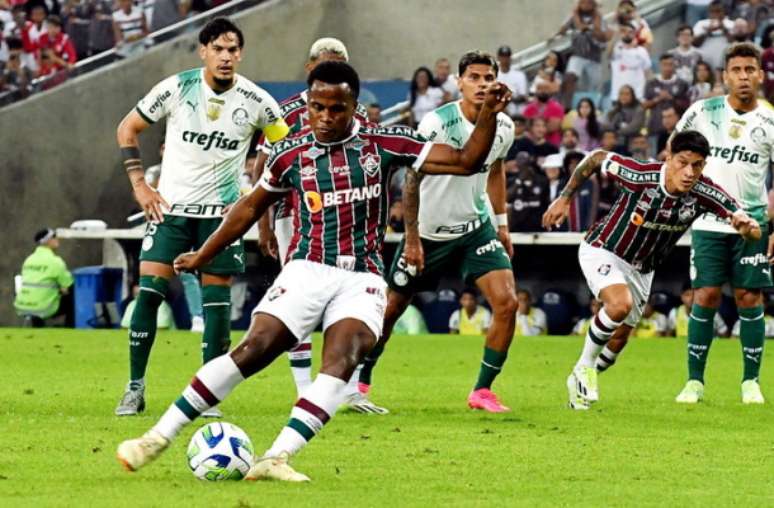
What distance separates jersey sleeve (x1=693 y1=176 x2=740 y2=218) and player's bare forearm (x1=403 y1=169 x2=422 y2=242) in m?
2.20

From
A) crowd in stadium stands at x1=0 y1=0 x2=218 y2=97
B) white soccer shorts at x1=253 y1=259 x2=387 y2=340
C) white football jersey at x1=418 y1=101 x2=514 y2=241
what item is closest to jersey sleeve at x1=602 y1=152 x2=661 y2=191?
white football jersey at x1=418 y1=101 x2=514 y2=241

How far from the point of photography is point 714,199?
12258mm

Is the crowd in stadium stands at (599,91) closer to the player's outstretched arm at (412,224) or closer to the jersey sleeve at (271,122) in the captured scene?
the jersey sleeve at (271,122)

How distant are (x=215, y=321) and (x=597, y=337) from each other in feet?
9.62

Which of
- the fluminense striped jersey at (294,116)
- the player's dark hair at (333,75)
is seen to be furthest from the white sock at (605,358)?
the player's dark hair at (333,75)

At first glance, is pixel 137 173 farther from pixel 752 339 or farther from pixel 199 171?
pixel 752 339

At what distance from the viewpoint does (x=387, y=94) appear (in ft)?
92.8

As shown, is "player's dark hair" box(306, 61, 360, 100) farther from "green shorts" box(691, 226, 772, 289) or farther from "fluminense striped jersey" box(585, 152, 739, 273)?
"green shorts" box(691, 226, 772, 289)

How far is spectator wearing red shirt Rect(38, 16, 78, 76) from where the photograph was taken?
28.6m

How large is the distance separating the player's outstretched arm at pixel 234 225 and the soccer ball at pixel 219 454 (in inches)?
Answer: 36.5

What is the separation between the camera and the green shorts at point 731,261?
13406 millimetres

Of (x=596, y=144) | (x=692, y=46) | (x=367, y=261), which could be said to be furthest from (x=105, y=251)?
(x=367, y=261)

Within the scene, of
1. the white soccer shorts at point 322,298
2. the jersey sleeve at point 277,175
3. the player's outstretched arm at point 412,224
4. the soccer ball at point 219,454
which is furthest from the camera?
the player's outstretched arm at point 412,224

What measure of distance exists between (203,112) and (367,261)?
3.39 metres
